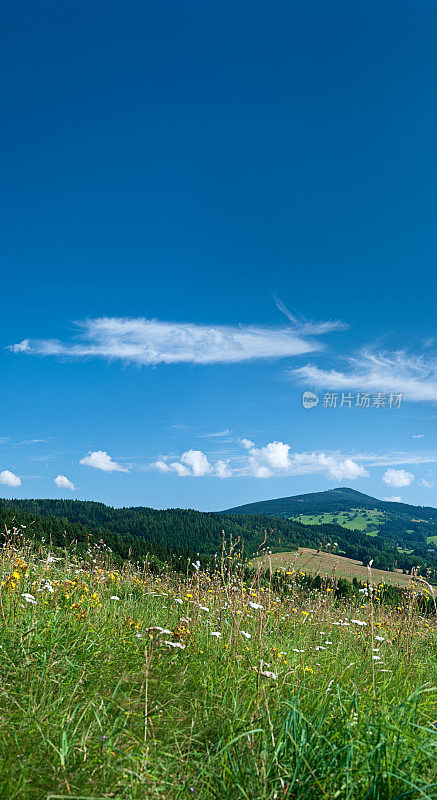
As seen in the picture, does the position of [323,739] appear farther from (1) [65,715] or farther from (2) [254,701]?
(1) [65,715]

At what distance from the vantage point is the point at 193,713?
Answer: 358 cm

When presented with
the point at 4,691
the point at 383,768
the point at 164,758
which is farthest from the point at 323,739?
the point at 4,691

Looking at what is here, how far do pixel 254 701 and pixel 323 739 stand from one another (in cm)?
80

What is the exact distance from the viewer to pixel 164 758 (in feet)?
9.72

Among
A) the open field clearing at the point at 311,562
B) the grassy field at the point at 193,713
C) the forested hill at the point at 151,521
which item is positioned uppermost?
the open field clearing at the point at 311,562

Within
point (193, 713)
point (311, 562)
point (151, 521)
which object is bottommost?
point (151, 521)

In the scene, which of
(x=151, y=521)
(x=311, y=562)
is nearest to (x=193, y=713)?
(x=311, y=562)

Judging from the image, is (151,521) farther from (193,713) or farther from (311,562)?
(193,713)

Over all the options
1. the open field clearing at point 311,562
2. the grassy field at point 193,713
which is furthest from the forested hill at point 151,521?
the grassy field at point 193,713

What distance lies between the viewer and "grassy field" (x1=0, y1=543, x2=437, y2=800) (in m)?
2.61

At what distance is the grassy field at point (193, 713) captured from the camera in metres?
2.61

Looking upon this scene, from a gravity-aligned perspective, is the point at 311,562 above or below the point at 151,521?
above

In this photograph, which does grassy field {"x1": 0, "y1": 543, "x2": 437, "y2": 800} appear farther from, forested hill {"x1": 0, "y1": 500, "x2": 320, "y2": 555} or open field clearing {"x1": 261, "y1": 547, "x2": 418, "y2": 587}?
forested hill {"x1": 0, "y1": 500, "x2": 320, "y2": 555}

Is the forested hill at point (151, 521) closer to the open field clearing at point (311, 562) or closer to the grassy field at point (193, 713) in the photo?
the open field clearing at point (311, 562)
